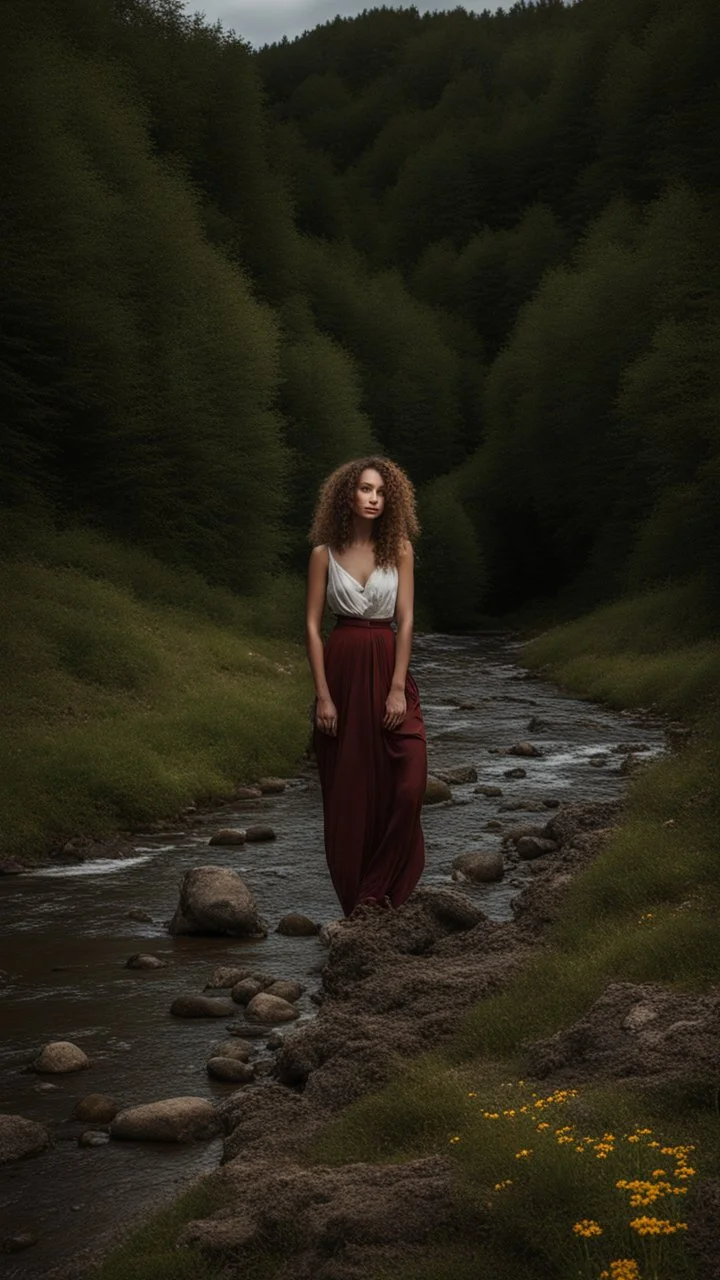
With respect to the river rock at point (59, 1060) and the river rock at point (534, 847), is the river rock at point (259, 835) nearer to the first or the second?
the river rock at point (534, 847)

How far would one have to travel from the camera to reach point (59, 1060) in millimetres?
9742

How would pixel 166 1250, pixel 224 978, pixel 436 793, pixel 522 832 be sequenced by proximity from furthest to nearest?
pixel 436 793 → pixel 522 832 → pixel 224 978 → pixel 166 1250

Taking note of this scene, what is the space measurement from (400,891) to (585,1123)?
4561 mm

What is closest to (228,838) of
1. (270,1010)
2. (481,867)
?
(481,867)

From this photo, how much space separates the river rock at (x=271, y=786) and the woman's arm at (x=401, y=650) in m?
11.6

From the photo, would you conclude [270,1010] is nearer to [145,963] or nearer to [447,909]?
[447,909]

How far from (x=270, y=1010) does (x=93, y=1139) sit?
95.5 inches

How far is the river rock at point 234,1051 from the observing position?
976cm

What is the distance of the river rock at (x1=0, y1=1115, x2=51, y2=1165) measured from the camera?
8266mm

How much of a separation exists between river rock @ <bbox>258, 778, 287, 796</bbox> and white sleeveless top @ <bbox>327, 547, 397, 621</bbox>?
1169cm

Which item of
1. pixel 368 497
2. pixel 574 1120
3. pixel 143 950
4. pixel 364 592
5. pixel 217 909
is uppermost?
pixel 368 497

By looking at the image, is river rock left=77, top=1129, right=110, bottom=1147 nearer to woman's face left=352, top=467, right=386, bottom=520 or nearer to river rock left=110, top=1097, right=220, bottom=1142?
river rock left=110, top=1097, right=220, bottom=1142

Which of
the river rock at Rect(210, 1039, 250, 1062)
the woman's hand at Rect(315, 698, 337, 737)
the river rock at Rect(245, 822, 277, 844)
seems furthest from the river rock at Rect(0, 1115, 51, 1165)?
the river rock at Rect(245, 822, 277, 844)

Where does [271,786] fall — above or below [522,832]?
below
